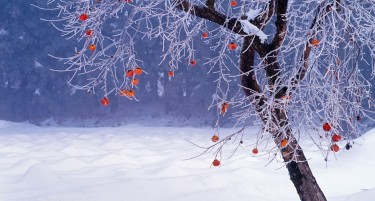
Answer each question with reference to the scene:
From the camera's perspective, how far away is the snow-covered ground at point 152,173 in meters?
5.65

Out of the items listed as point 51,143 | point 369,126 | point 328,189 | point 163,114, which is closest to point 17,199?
point 328,189

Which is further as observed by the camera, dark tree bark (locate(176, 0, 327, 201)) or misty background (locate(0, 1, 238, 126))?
misty background (locate(0, 1, 238, 126))

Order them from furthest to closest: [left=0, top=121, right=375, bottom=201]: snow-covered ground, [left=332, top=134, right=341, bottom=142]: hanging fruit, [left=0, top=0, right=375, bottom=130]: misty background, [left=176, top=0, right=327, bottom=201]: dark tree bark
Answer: [left=0, top=0, right=375, bottom=130]: misty background
[left=0, top=121, right=375, bottom=201]: snow-covered ground
[left=176, top=0, right=327, bottom=201]: dark tree bark
[left=332, top=134, right=341, bottom=142]: hanging fruit

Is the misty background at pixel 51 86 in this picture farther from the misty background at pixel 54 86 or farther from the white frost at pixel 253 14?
the white frost at pixel 253 14

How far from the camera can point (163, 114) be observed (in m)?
14.7

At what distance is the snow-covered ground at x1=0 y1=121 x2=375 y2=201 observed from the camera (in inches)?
223

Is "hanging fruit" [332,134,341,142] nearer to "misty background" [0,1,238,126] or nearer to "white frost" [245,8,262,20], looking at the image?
"white frost" [245,8,262,20]

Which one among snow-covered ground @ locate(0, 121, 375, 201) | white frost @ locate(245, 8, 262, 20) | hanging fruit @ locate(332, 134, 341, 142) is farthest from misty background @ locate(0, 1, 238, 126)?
hanging fruit @ locate(332, 134, 341, 142)

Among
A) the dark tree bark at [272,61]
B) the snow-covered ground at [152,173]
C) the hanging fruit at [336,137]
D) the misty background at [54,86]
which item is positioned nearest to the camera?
the hanging fruit at [336,137]

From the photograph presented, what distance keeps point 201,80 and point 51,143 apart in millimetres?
5557

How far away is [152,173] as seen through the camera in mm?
7250

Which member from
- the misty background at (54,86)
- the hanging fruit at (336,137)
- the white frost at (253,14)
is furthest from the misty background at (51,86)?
the hanging fruit at (336,137)

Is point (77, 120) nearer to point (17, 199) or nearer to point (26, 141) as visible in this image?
point (26, 141)

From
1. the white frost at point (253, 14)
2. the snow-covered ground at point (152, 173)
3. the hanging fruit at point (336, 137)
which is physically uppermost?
the white frost at point (253, 14)
